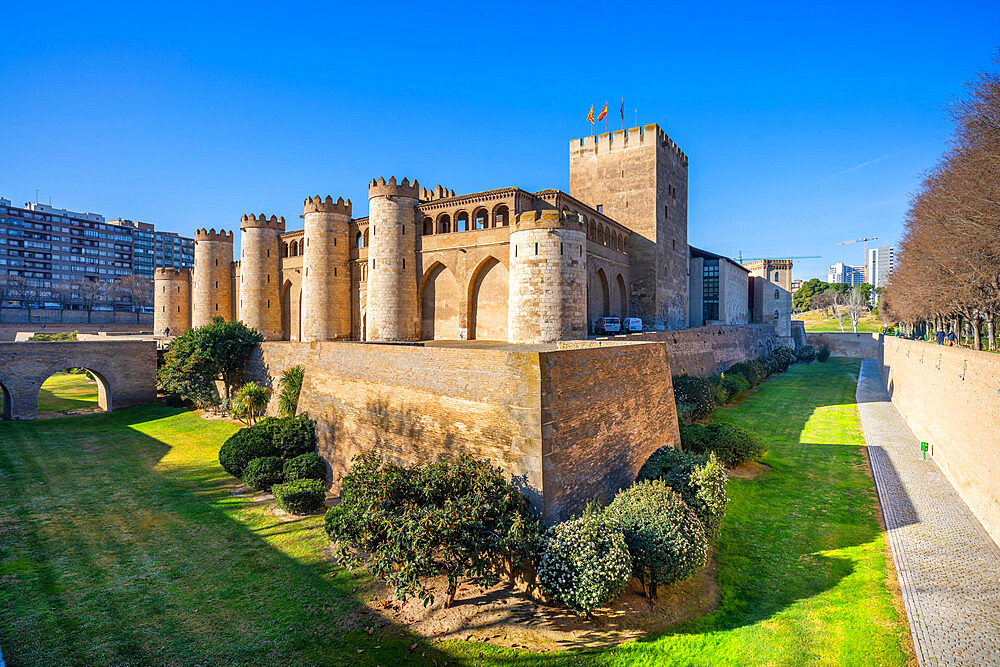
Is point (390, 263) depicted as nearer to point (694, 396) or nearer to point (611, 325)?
point (611, 325)

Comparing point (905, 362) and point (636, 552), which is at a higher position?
point (905, 362)

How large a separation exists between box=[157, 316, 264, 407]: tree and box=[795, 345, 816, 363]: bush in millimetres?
56921

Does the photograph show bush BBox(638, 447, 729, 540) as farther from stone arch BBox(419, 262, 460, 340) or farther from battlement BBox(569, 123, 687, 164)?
battlement BBox(569, 123, 687, 164)

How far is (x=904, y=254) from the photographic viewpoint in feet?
103

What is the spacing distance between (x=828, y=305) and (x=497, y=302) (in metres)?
92.1

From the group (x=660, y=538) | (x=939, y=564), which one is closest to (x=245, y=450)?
(x=660, y=538)

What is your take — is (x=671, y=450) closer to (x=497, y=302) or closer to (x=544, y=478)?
(x=544, y=478)

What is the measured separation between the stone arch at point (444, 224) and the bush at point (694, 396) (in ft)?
50.1

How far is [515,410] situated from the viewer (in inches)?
415

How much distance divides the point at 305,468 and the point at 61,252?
98.3 m

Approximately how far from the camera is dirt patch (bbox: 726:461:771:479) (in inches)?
682

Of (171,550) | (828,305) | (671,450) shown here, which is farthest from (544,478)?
(828,305)

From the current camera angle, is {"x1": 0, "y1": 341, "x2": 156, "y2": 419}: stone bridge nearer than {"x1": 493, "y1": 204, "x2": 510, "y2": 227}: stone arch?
No

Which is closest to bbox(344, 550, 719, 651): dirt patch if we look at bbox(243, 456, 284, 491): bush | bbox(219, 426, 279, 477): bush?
bbox(243, 456, 284, 491): bush
